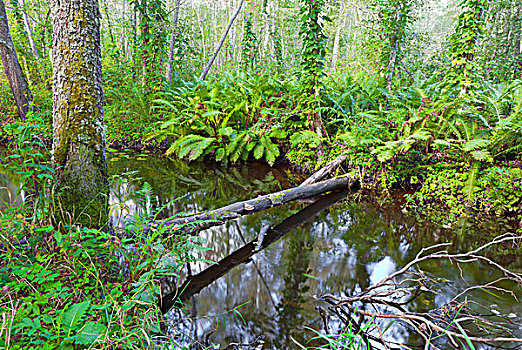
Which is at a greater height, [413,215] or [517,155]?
[517,155]

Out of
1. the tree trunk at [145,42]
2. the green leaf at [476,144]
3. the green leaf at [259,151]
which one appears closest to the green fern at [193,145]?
the green leaf at [259,151]

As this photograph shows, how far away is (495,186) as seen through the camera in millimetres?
4477

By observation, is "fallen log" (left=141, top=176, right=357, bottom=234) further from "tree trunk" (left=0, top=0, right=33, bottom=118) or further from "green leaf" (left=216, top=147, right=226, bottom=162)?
"tree trunk" (left=0, top=0, right=33, bottom=118)

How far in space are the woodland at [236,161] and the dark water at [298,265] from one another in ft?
0.28

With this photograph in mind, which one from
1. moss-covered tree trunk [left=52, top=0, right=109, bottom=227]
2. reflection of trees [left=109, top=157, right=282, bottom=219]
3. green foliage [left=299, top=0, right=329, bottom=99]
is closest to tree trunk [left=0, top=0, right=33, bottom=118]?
reflection of trees [left=109, top=157, right=282, bottom=219]

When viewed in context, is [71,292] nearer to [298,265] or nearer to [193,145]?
[298,265]

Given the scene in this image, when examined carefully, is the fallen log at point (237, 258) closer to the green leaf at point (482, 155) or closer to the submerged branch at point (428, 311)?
the submerged branch at point (428, 311)

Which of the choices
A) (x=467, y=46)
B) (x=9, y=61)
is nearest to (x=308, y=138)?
(x=467, y=46)

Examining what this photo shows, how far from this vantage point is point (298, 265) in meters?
3.35

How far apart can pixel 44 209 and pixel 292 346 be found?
2.01 m

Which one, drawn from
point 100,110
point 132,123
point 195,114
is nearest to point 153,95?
point 132,123

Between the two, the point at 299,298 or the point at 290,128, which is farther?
the point at 290,128

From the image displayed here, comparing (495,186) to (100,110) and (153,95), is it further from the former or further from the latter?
(153,95)

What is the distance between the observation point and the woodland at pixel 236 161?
197 centimetres
